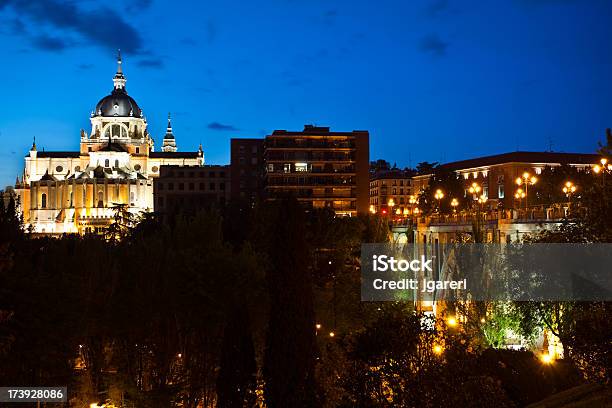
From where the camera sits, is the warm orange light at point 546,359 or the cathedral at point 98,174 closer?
the warm orange light at point 546,359

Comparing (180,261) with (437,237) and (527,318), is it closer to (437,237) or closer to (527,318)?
(527,318)

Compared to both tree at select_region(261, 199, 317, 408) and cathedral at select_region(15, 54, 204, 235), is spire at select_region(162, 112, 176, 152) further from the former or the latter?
tree at select_region(261, 199, 317, 408)

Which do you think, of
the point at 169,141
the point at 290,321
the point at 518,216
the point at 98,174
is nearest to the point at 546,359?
the point at 290,321

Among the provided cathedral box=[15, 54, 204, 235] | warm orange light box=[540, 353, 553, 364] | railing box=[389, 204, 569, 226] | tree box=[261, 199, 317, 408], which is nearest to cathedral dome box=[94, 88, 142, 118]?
cathedral box=[15, 54, 204, 235]

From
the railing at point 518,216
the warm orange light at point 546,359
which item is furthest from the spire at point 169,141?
the warm orange light at point 546,359

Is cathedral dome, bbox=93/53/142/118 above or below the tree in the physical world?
above

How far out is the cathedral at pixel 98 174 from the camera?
14788 cm

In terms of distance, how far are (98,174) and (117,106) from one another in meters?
21.2

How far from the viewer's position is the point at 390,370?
1594 centimetres

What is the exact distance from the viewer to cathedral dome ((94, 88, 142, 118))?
541 ft

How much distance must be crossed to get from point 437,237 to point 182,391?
3793 cm

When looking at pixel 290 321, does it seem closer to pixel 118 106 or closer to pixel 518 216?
pixel 518 216

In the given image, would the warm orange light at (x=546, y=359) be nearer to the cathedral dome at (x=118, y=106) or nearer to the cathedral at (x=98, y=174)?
the cathedral at (x=98, y=174)

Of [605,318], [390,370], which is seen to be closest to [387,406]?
[390,370]
